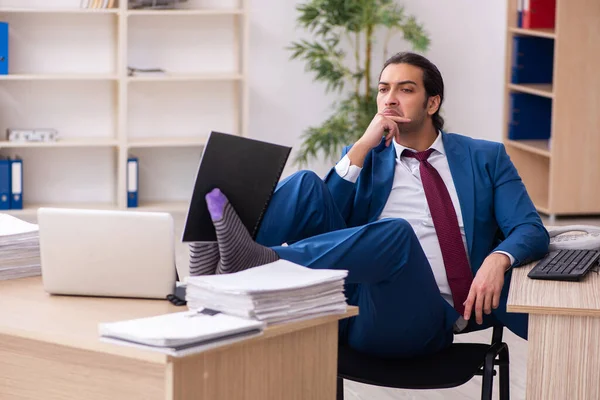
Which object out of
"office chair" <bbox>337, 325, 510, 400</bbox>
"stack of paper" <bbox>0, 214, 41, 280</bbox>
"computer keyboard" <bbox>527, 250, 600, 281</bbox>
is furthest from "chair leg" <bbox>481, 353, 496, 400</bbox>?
"stack of paper" <bbox>0, 214, 41, 280</bbox>

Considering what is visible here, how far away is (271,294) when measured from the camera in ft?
6.17

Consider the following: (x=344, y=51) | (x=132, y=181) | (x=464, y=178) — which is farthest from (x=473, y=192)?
(x=344, y=51)

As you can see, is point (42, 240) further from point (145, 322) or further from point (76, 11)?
point (76, 11)

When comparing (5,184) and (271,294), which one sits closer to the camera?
(271,294)

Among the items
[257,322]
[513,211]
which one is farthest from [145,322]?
[513,211]

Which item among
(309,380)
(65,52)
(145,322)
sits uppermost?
(65,52)

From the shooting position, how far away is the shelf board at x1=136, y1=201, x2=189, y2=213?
20.8ft

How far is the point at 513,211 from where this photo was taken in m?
2.72

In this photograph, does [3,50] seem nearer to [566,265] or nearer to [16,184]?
[16,184]

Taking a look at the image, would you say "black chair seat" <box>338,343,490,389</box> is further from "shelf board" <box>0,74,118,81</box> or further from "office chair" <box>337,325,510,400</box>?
"shelf board" <box>0,74,118,81</box>

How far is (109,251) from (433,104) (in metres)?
1.28

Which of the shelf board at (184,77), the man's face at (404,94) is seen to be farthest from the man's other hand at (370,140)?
the shelf board at (184,77)

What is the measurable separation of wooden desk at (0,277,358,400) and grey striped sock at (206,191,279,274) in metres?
0.16

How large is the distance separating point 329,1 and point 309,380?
14.5 feet
